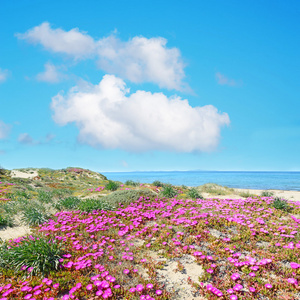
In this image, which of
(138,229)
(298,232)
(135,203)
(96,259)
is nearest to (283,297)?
(298,232)

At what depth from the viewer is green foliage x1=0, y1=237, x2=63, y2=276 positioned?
5.88 metres

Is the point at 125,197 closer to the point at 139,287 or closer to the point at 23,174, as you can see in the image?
the point at 139,287

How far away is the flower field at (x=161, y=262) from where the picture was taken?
4969mm

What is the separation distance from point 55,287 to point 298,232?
27.5 feet

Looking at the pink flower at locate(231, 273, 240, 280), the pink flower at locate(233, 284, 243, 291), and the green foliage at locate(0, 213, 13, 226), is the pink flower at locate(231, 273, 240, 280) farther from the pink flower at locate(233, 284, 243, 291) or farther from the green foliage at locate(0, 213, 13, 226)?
the green foliage at locate(0, 213, 13, 226)

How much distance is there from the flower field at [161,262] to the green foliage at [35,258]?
26mm

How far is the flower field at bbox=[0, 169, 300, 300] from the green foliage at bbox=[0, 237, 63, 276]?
26 mm

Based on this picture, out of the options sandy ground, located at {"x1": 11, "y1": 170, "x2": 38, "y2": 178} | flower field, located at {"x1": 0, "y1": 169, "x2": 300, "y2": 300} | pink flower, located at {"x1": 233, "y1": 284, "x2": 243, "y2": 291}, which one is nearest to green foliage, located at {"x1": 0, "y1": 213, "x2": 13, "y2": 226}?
flower field, located at {"x1": 0, "y1": 169, "x2": 300, "y2": 300}

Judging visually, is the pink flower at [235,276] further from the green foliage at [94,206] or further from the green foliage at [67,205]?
the green foliage at [67,205]

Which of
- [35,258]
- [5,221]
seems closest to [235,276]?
[35,258]

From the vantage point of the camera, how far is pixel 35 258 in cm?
605

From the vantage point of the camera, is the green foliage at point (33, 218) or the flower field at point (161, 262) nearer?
the flower field at point (161, 262)

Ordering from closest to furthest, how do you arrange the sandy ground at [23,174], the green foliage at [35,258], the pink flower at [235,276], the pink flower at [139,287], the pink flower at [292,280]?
the pink flower at [139,287], the pink flower at [292,280], the pink flower at [235,276], the green foliage at [35,258], the sandy ground at [23,174]

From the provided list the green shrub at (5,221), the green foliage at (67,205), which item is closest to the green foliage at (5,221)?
the green shrub at (5,221)
